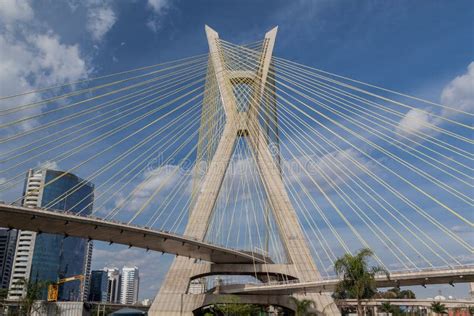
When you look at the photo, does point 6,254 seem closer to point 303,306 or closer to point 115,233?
point 115,233

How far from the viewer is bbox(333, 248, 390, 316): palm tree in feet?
93.1

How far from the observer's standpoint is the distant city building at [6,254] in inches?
5640

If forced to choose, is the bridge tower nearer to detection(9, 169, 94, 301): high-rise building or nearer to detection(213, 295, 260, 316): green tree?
detection(213, 295, 260, 316): green tree

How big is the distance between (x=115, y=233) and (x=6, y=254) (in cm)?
13620

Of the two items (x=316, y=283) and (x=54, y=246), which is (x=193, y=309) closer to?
(x=316, y=283)

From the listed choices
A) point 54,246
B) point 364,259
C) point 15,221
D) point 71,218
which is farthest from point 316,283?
point 54,246

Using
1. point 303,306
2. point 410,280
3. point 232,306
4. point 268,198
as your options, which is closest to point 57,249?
point 232,306

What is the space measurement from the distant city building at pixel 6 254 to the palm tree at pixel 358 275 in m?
142

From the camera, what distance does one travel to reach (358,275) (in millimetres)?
28688

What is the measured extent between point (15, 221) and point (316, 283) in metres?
20.9

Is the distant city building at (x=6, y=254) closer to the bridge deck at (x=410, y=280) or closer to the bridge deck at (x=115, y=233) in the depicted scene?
the bridge deck at (x=115, y=233)

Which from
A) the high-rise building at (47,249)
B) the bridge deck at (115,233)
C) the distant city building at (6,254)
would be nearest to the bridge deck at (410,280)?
the bridge deck at (115,233)

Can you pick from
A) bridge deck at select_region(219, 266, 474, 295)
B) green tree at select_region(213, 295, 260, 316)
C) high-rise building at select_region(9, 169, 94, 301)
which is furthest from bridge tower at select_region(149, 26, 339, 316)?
high-rise building at select_region(9, 169, 94, 301)

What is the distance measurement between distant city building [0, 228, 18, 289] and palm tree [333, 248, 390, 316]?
142 m
